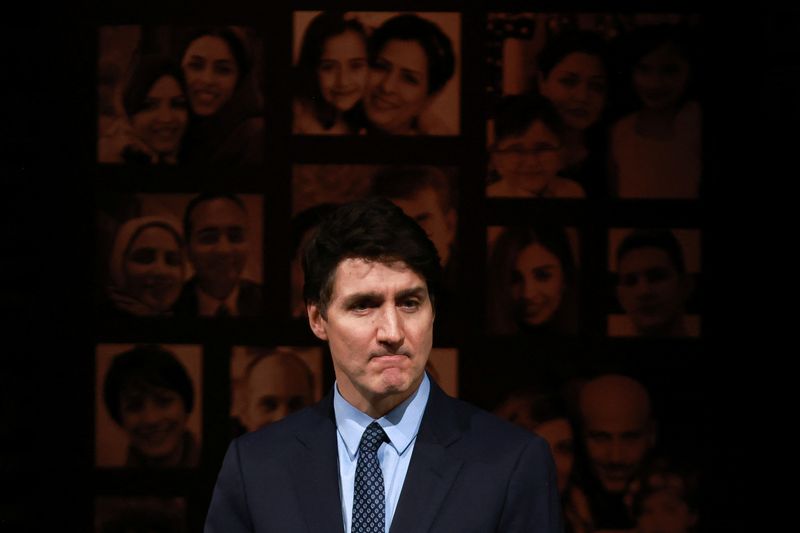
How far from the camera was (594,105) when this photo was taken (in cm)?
263

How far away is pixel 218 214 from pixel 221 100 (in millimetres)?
279

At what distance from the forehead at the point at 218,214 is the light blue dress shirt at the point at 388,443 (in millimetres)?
879

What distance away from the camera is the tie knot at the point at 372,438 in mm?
1837

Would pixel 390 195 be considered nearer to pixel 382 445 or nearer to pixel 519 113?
pixel 519 113

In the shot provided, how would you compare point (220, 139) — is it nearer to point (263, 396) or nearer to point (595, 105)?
point (263, 396)

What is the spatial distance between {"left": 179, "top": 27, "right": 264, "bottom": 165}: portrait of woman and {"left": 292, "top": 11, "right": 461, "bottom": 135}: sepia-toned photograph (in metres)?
0.11

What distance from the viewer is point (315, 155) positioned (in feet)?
8.61

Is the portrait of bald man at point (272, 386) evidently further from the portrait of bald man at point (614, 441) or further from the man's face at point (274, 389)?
the portrait of bald man at point (614, 441)

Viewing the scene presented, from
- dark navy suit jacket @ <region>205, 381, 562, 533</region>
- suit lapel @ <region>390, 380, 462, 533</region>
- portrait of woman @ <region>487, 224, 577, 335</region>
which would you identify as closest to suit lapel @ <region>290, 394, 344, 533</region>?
dark navy suit jacket @ <region>205, 381, 562, 533</region>

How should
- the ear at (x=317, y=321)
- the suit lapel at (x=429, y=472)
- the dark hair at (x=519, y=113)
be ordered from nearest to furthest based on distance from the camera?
the suit lapel at (x=429, y=472)
the ear at (x=317, y=321)
the dark hair at (x=519, y=113)

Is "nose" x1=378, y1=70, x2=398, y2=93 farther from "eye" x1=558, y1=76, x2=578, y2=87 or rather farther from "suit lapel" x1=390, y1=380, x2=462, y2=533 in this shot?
"suit lapel" x1=390, y1=380, x2=462, y2=533

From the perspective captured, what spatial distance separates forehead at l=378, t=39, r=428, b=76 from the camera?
8.57 feet

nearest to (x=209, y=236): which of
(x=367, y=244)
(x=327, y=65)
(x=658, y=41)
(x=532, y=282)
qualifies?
(x=327, y=65)

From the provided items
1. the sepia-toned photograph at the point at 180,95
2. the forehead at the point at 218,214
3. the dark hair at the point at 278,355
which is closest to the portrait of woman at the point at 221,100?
the sepia-toned photograph at the point at 180,95
